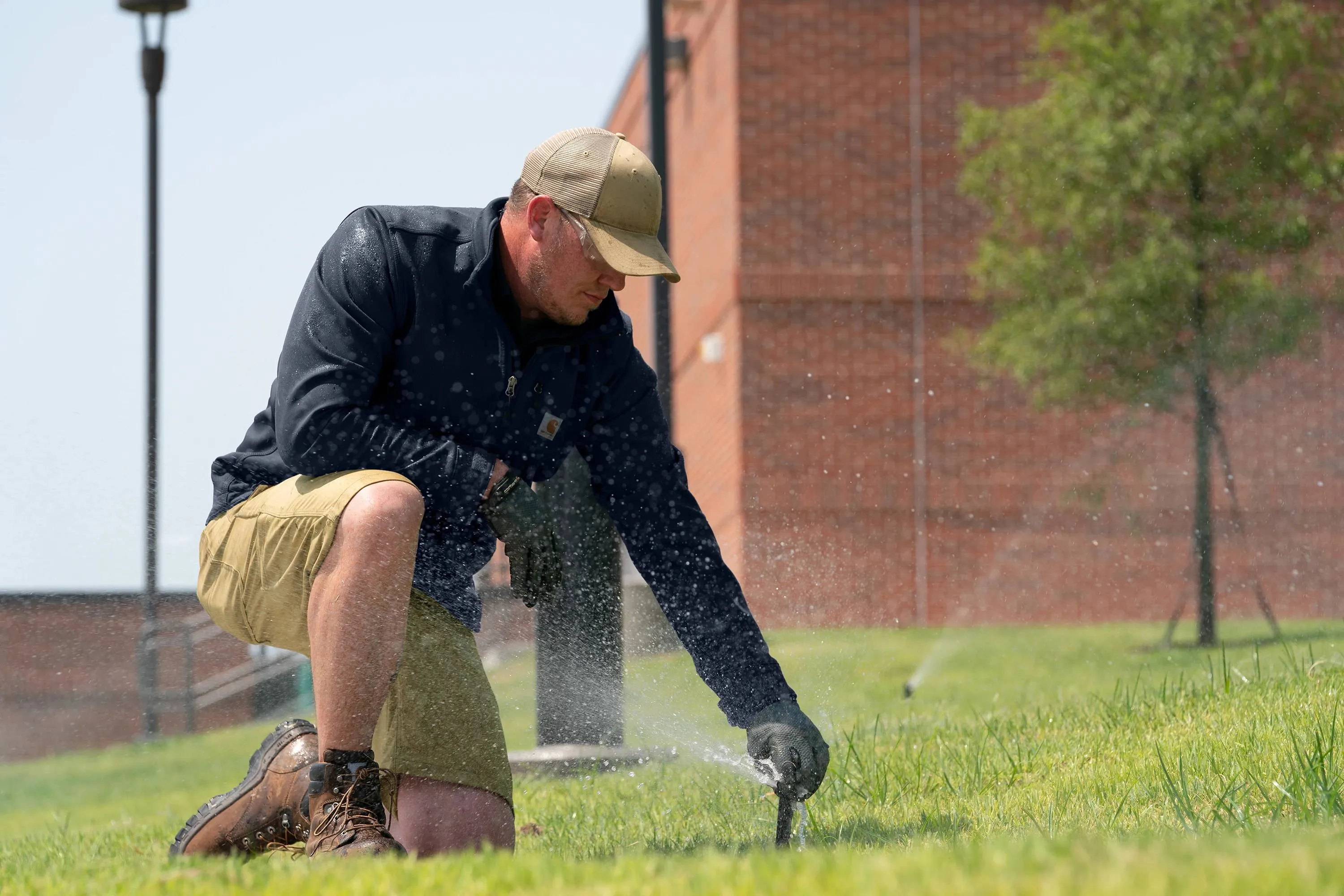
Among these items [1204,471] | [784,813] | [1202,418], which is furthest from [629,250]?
[1204,471]

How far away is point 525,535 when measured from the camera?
143 inches

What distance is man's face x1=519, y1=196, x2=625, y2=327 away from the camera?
145 inches

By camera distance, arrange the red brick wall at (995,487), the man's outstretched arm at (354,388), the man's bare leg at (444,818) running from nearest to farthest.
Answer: the man's outstretched arm at (354,388) → the man's bare leg at (444,818) → the red brick wall at (995,487)

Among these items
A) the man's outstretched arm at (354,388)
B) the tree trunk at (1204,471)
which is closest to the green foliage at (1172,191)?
the tree trunk at (1204,471)

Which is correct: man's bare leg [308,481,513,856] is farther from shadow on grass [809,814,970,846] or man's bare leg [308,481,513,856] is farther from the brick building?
the brick building

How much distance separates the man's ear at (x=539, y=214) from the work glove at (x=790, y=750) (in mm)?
1282

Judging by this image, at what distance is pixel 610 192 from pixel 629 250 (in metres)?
0.15

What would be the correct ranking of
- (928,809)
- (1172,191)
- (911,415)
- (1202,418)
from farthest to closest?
(911,415), (1202,418), (1172,191), (928,809)

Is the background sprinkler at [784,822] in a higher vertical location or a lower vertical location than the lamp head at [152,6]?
lower

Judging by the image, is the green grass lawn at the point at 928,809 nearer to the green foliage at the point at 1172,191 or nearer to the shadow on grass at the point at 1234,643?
the shadow on grass at the point at 1234,643

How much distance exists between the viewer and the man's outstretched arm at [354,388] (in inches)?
137

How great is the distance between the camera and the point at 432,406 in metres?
3.77

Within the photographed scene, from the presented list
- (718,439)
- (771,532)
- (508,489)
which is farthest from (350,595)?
(718,439)

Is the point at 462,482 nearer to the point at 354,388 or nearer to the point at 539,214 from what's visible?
the point at 354,388
